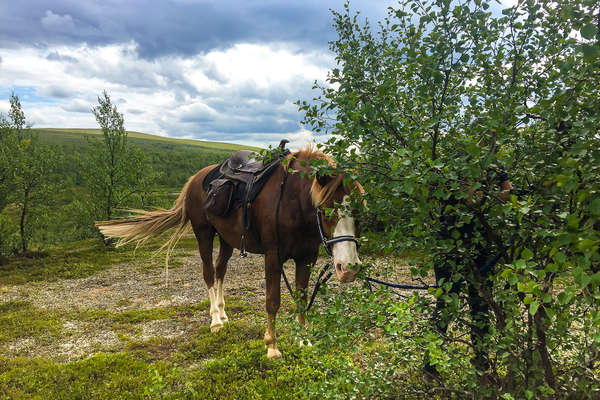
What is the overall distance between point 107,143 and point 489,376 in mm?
18731

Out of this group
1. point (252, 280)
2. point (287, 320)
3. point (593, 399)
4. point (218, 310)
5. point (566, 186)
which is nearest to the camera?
point (566, 186)

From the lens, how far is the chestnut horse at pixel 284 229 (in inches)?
128

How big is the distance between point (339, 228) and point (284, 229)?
125cm

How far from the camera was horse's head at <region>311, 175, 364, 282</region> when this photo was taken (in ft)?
10.3

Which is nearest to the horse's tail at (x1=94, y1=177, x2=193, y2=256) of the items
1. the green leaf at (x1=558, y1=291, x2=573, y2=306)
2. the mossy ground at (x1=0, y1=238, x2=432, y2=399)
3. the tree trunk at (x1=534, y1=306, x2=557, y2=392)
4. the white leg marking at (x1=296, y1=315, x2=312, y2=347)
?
the mossy ground at (x1=0, y1=238, x2=432, y2=399)

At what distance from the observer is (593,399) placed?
190cm

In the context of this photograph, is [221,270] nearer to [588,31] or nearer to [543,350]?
[543,350]

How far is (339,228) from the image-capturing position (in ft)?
10.7

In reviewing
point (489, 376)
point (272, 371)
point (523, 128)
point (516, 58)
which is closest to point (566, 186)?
point (523, 128)

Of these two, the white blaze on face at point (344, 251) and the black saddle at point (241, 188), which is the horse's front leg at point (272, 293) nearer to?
the black saddle at point (241, 188)

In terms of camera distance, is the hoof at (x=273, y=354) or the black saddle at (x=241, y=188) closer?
the hoof at (x=273, y=354)

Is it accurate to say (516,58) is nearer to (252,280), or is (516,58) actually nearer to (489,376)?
(489,376)

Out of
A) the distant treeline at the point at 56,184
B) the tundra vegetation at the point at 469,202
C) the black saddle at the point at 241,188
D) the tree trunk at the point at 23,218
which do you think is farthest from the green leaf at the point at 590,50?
the tree trunk at the point at 23,218

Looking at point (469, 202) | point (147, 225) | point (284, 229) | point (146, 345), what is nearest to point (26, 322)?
point (147, 225)
